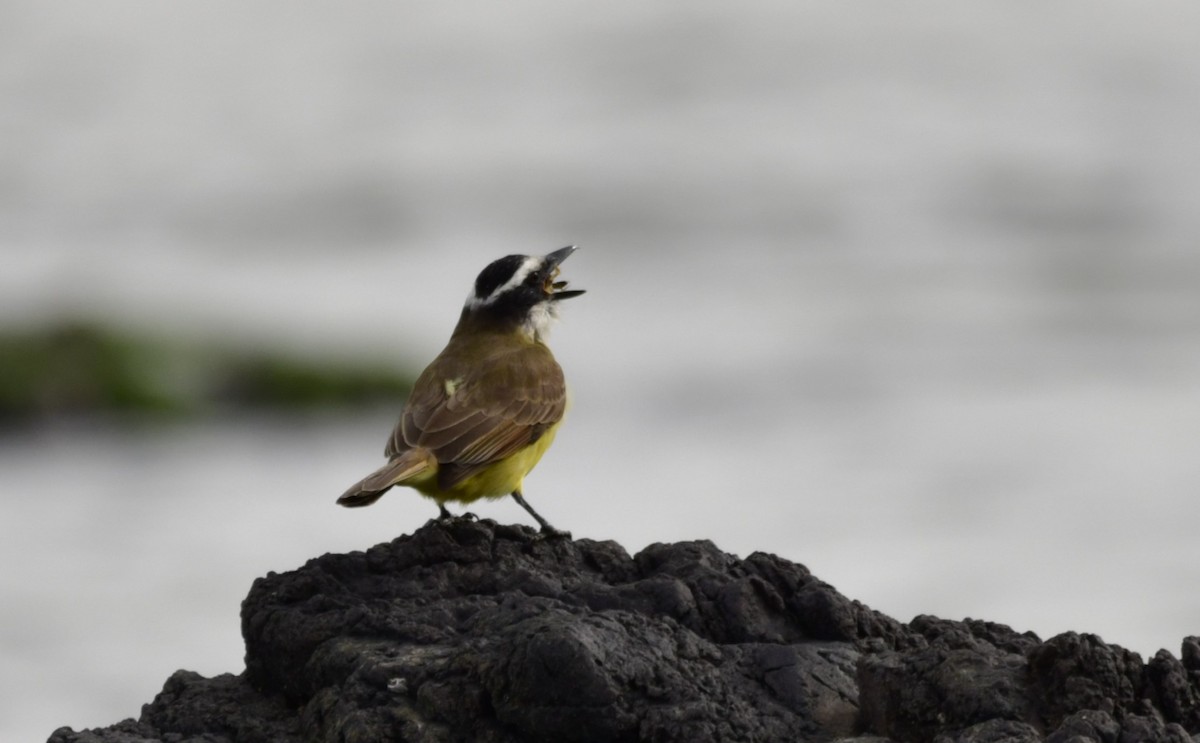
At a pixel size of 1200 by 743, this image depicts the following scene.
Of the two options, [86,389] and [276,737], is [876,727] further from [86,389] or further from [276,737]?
[86,389]

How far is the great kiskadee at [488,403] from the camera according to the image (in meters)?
8.80

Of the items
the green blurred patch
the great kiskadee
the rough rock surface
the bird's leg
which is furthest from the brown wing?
the green blurred patch

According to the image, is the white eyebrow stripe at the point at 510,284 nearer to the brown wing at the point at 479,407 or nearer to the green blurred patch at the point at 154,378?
the brown wing at the point at 479,407

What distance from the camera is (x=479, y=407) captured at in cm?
920

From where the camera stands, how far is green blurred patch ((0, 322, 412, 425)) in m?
24.5

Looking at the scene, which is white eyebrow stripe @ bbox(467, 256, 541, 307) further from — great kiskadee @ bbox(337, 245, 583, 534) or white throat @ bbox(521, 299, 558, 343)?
white throat @ bbox(521, 299, 558, 343)

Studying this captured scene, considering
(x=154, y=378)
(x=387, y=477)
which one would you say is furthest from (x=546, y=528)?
(x=154, y=378)

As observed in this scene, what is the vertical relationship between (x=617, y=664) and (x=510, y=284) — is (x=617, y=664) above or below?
below

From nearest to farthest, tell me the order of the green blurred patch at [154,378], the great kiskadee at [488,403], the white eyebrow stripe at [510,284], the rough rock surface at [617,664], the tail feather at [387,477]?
the rough rock surface at [617,664] → the tail feather at [387,477] → the great kiskadee at [488,403] → the white eyebrow stripe at [510,284] → the green blurred patch at [154,378]

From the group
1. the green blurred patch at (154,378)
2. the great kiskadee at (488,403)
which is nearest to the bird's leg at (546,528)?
the great kiskadee at (488,403)

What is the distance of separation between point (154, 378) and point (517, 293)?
16.2m

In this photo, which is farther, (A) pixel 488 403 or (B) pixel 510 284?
(B) pixel 510 284

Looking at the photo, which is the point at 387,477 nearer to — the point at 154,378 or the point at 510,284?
the point at 510,284

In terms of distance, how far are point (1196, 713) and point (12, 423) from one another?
19.5 m
